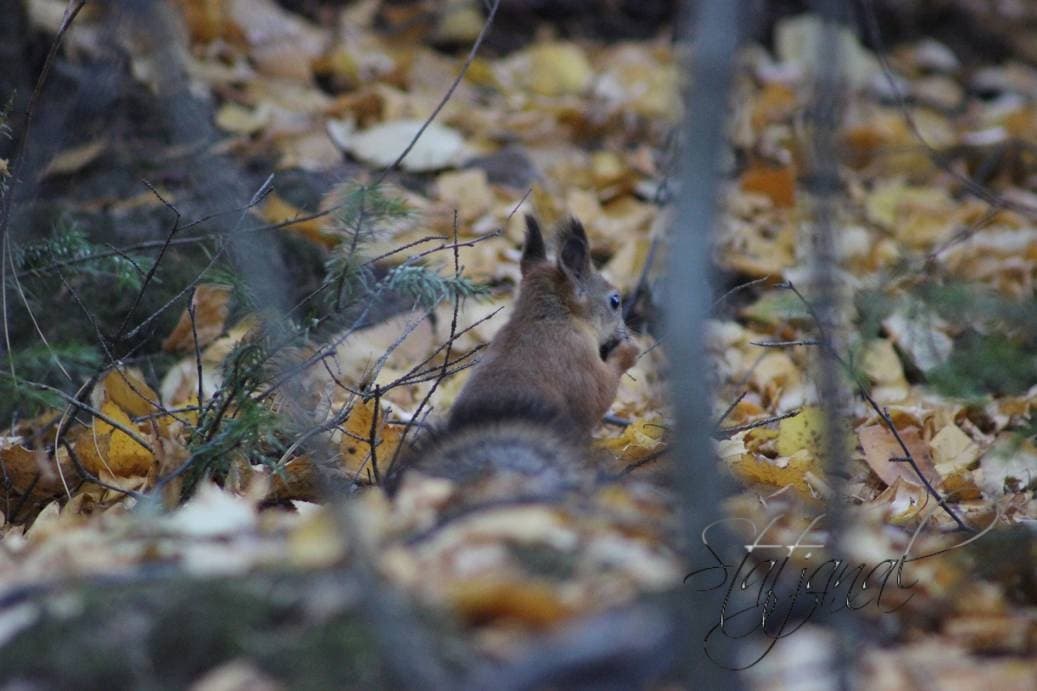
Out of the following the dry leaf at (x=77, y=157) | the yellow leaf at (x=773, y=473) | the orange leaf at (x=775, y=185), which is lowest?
the orange leaf at (x=775, y=185)

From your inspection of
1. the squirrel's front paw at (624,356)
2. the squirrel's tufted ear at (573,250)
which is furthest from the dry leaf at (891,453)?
the squirrel's tufted ear at (573,250)

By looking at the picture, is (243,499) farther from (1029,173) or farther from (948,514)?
(1029,173)

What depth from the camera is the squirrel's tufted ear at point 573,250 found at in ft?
13.8

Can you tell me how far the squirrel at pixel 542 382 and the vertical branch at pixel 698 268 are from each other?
76 cm

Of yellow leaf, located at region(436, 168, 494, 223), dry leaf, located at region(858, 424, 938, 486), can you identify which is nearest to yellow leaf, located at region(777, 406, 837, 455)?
dry leaf, located at region(858, 424, 938, 486)

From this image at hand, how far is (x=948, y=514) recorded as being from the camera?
123 inches

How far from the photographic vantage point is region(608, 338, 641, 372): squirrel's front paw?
163 inches

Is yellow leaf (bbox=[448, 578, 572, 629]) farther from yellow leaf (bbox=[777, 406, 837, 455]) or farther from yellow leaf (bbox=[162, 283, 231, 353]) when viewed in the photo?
yellow leaf (bbox=[162, 283, 231, 353])

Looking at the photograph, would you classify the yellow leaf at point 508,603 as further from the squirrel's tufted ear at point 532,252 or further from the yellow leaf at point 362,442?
the squirrel's tufted ear at point 532,252

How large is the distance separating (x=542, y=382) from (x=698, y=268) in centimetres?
209

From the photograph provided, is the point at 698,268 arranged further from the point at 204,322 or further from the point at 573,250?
the point at 204,322

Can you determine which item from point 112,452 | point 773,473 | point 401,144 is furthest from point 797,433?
point 401,144

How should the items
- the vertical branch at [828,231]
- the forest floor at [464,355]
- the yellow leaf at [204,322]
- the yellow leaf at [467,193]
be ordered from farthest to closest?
1. the yellow leaf at [467,193]
2. the yellow leaf at [204,322]
3. the forest floor at [464,355]
4. the vertical branch at [828,231]

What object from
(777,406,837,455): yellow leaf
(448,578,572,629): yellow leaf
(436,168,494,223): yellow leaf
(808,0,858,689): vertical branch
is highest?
(808,0,858,689): vertical branch
